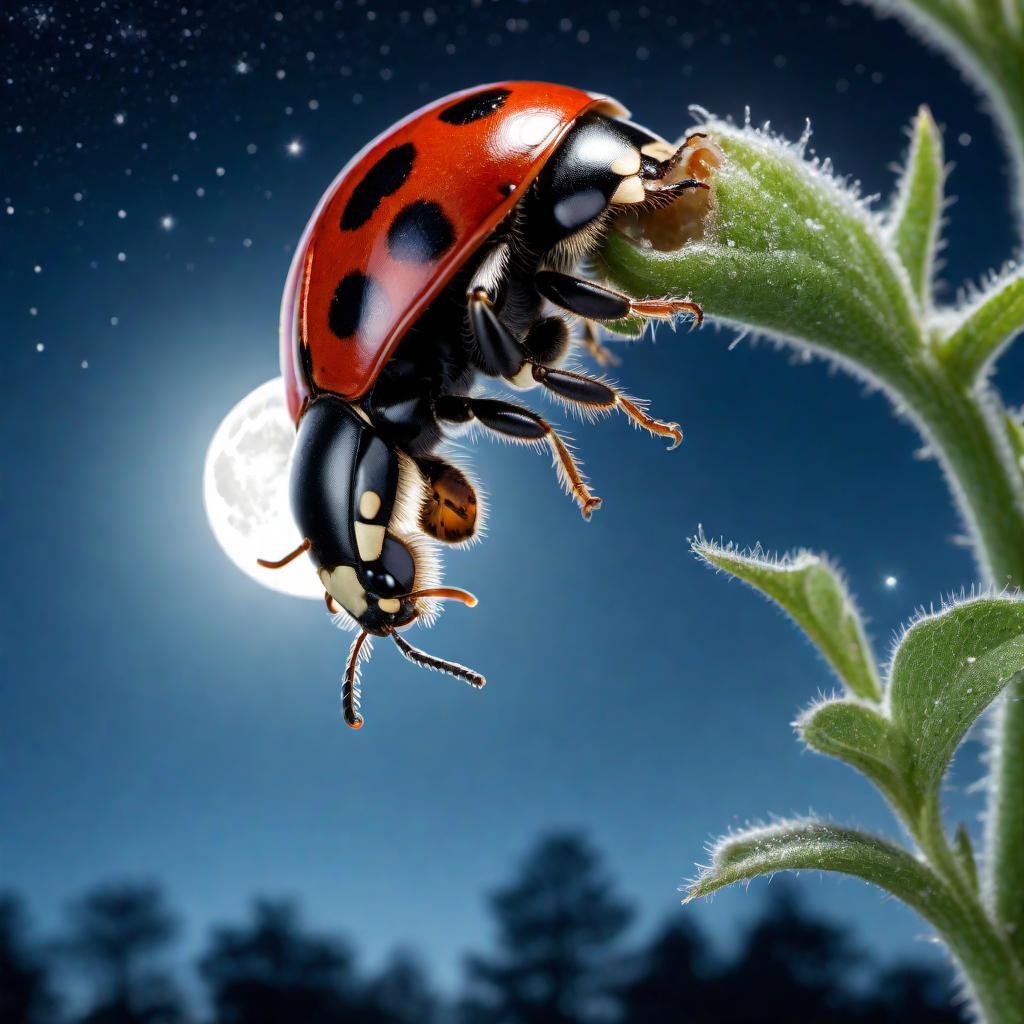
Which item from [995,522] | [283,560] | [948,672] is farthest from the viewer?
[283,560]

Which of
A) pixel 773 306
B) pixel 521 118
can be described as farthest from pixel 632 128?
pixel 773 306

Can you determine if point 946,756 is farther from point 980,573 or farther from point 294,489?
point 294,489

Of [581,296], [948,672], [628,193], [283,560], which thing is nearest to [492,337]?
[581,296]

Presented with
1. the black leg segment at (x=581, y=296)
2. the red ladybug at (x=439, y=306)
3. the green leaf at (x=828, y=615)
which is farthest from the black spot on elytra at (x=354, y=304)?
the green leaf at (x=828, y=615)

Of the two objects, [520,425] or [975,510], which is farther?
[975,510]

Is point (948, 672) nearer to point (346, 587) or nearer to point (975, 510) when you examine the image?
point (975, 510)

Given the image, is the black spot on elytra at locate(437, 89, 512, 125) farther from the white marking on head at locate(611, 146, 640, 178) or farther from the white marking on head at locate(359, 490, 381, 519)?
the white marking on head at locate(359, 490, 381, 519)
